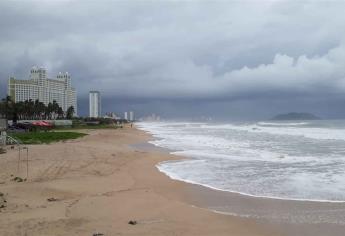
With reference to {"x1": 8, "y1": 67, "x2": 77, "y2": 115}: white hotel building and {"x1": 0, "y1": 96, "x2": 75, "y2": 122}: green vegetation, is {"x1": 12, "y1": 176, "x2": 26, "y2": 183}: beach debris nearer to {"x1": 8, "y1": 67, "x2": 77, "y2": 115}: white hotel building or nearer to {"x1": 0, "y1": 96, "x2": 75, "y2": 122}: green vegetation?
{"x1": 0, "y1": 96, "x2": 75, "y2": 122}: green vegetation

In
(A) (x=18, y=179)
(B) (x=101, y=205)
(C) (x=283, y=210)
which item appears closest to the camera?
(C) (x=283, y=210)

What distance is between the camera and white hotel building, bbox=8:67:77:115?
140m

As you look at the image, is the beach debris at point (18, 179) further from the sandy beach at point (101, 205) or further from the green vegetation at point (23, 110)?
the green vegetation at point (23, 110)

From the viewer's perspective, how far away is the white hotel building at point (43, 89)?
140 meters

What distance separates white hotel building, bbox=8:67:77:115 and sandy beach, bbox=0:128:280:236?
12125 cm

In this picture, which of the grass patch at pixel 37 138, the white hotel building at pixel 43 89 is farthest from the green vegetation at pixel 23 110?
the grass patch at pixel 37 138

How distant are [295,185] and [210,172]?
427 cm

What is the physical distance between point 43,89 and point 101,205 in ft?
497

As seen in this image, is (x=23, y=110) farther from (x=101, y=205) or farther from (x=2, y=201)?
(x=101, y=205)

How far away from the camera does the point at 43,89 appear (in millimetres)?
154750

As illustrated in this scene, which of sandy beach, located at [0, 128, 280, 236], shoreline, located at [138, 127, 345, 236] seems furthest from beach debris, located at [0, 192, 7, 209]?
shoreline, located at [138, 127, 345, 236]

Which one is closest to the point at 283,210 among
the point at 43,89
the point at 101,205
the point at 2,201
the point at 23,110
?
the point at 101,205

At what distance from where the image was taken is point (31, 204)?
34.3 feet

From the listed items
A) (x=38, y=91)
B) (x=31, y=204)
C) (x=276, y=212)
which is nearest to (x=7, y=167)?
(x=31, y=204)
